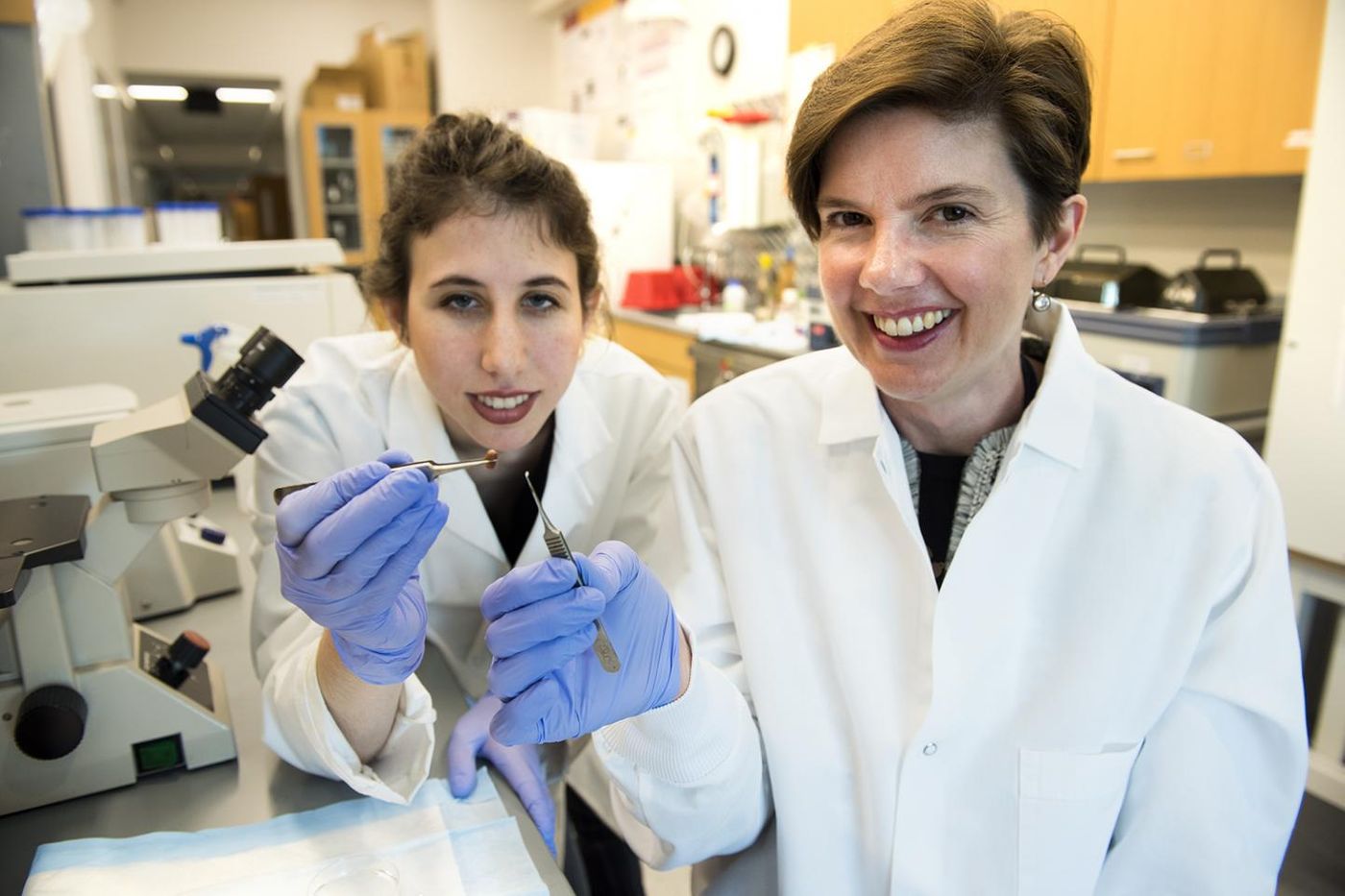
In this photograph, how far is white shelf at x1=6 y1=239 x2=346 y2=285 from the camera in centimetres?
171

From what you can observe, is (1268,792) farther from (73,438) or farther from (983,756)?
(73,438)

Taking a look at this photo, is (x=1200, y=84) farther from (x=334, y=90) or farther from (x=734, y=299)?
(x=334, y=90)

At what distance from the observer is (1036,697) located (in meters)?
0.95

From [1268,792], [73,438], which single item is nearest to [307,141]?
[73,438]

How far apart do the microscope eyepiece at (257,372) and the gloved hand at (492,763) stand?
1.41ft

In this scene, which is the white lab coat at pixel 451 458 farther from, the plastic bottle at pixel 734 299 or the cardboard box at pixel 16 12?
the plastic bottle at pixel 734 299

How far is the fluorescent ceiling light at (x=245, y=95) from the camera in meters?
7.17

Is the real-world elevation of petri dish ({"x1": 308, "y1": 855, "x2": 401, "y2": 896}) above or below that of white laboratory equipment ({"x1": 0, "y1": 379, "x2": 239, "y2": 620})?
below

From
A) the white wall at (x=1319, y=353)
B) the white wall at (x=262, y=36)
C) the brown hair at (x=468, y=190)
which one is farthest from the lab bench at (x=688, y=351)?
the white wall at (x=262, y=36)

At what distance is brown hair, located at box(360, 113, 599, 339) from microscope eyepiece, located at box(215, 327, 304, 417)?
0.33 m

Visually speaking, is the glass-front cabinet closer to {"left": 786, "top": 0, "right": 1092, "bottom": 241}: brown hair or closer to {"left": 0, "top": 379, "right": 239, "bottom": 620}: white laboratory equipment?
{"left": 0, "top": 379, "right": 239, "bottom": 620}: white laboratory equipment

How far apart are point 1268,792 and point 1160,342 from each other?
1635 millimetres

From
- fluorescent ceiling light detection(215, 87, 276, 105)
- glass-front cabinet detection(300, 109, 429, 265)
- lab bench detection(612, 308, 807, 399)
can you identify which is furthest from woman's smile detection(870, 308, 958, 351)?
fluorescent ceiling light detection(215, 87, 276, 105)

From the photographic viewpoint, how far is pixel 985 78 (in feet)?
2.93
